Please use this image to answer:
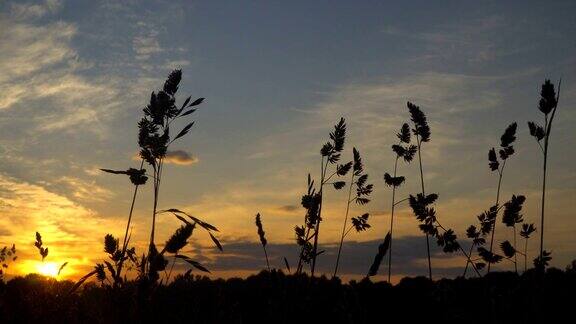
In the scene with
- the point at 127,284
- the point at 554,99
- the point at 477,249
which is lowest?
the point at 127,284

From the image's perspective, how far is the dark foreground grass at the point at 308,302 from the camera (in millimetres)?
3098

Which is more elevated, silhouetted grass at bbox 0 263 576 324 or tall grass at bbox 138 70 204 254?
tall grass at bbox 138 70 204 254

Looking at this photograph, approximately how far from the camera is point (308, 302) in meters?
3.14

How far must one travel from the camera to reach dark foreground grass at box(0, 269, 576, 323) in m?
3.10

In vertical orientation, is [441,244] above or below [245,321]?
above

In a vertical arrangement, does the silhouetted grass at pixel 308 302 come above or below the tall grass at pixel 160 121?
below

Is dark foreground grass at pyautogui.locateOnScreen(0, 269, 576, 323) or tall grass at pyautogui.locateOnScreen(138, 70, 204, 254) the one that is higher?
tall grass at pyautogui.locateOnScreen(138, 70, 204, 254)

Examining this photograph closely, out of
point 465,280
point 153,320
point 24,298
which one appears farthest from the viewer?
point 465,280

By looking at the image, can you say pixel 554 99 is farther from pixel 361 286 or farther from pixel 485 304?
pixel 361 286

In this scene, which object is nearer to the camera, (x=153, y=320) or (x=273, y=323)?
(x=153, y=320)

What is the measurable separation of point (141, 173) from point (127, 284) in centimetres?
82

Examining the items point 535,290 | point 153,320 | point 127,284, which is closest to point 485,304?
point 535,290

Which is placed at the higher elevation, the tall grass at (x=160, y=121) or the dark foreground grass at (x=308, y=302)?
the tall grass at (x=160, y=121)

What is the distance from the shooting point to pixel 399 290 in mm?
5734
